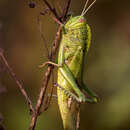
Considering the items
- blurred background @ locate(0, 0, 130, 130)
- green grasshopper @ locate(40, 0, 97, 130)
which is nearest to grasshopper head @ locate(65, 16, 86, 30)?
green grasshopper @ locate(40, 0, 97, 130)

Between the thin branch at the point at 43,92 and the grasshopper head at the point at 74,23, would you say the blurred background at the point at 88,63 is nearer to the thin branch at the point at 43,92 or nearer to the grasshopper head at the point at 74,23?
the grasshopper head at the point at 74,23

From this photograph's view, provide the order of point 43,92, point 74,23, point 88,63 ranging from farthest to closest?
point 88,63 → point 74,23 → point 43,92

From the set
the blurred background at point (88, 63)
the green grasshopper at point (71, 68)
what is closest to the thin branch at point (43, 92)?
the green grasshopper at point (71, 68)

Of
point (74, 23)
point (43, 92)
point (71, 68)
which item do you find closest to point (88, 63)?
point (71, 68)

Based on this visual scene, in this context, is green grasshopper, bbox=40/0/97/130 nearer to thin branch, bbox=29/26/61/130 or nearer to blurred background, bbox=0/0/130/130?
thin branch, bbox=29/26/61/130

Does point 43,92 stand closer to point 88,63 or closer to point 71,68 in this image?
point 71,68

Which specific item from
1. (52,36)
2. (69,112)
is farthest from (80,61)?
(52,36)
